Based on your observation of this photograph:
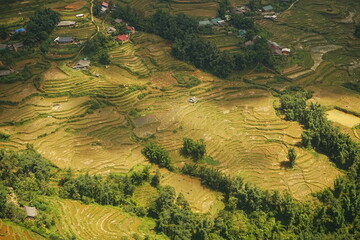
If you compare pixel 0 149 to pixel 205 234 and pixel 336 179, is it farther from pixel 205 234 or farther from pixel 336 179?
pixel 336 179

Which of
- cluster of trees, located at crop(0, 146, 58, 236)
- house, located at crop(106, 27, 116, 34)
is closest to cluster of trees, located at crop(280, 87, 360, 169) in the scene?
house, located at crop(106, 27, 116, 34)

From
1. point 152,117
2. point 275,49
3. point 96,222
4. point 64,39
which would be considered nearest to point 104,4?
point 64,39

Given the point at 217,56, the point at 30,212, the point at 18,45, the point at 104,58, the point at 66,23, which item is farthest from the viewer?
the point at 66,23

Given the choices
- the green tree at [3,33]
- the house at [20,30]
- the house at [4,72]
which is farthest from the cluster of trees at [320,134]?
the green tree at [3,33]

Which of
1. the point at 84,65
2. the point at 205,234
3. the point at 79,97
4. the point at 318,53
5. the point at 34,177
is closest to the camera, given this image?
the point at 205,234

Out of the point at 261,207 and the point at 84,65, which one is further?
the point at 84,65

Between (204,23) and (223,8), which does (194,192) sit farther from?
(223,8)

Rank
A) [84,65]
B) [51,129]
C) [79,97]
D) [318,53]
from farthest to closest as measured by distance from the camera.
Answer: [318,53]
[84,65]
[79,97]
[51,129]

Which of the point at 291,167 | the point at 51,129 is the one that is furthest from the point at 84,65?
the point at 291,167
